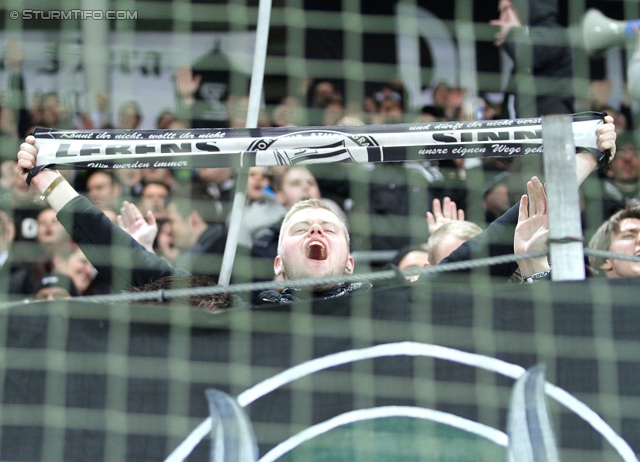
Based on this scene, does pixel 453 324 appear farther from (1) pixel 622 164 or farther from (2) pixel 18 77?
(2) pixel 18 77

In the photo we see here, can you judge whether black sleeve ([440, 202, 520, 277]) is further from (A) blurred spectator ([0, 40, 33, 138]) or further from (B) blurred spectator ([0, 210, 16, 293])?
(A) blurred spectator ([0, 40, 33, 138])

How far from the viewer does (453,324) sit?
1.59 m

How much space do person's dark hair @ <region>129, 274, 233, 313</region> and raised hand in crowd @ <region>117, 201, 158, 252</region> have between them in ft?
0.92

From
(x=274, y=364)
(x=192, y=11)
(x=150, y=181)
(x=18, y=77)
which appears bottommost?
(x=274, y=364)

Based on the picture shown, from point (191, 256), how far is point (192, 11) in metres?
2.08

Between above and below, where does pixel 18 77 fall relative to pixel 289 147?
above

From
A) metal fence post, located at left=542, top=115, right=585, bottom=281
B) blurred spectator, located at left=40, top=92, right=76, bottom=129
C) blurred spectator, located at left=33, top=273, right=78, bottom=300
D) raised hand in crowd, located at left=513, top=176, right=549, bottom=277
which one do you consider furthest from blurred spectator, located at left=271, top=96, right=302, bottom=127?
metal fence post, located at left=542, top=115, right=585, bottom=281

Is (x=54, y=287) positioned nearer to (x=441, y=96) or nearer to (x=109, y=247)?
(x=109, y=247)

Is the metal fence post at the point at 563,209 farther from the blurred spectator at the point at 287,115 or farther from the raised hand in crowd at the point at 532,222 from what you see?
the blurred spectator at the point at 287,115

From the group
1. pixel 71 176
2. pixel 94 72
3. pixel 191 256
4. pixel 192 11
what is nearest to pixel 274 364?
pixel 191 256

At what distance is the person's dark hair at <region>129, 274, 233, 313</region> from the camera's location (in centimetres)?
204

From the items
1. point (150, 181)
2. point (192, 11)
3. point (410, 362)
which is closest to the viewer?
point (410, 362)

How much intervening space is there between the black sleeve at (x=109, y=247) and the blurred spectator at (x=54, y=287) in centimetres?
89

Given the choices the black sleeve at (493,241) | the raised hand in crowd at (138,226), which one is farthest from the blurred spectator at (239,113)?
the black sleeve at (493,241)
